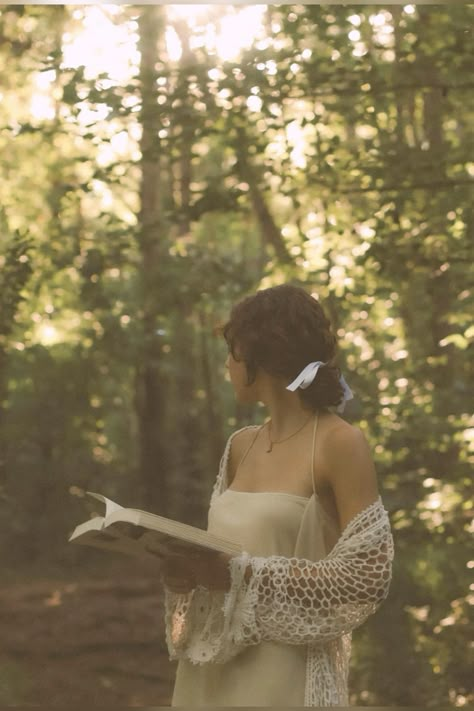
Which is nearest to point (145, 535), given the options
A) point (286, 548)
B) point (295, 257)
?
point (286, 548)

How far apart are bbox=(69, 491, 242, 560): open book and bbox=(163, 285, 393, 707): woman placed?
2.4 inches

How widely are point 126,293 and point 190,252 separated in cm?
82

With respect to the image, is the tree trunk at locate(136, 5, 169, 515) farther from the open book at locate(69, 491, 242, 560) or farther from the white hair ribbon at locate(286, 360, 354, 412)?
the open book at locate(69, 491, 242, 560)

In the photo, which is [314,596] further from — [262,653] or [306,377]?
[306,377]

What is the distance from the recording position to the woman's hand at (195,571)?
1.76 metres

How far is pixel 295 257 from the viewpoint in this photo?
5.10 metres

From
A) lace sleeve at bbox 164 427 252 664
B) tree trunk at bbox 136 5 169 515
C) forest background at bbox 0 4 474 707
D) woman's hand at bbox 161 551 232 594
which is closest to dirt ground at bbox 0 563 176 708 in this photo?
forest background at bbox 0 4 474 707

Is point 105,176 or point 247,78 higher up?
point 247,78

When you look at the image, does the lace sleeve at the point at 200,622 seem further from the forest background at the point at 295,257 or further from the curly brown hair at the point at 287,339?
the forest background at the point at 295,257

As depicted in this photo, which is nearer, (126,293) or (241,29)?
(241,29)

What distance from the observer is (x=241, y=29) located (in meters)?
5.10

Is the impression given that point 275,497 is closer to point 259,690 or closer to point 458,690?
point 259,690

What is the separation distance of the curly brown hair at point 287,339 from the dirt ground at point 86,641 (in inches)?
183

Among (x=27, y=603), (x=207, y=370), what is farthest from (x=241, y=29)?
(x=27, y=603)
